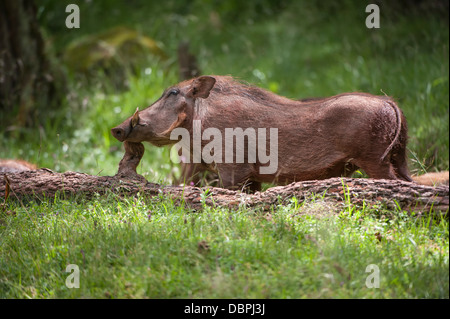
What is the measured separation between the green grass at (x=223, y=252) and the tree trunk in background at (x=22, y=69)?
4.56 m

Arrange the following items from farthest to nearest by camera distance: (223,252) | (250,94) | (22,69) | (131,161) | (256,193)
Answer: (22,69)
(250,94)
(131,161)
(256,193)
(223,252)

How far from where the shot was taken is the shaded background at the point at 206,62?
23.4ft

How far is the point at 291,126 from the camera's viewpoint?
14.6ft

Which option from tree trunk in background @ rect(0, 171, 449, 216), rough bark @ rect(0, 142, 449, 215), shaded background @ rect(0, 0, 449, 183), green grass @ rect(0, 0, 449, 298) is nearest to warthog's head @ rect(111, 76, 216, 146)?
rough bark @ rect(0, 142, 449, 215)

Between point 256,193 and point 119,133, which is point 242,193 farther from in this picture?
point 119,133

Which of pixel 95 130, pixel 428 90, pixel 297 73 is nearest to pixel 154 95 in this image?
pixel 95 130

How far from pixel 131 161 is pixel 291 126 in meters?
1.31

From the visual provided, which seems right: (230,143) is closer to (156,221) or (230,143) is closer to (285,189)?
(285,189)

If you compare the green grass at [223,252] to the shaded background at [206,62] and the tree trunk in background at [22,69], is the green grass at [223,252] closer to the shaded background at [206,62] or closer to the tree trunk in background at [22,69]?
the shaded background at [206,62]

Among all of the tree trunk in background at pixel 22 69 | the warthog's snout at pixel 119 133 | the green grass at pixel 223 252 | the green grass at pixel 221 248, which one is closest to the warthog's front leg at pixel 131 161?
the warthog's snout at pixel 119 133

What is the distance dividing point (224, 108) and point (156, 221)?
1272 mm

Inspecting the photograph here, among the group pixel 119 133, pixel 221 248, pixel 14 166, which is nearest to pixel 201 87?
pixel 119 133

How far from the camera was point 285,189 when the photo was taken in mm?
3988

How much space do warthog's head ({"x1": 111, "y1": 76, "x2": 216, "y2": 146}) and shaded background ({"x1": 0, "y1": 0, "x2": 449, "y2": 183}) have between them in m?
1.03
